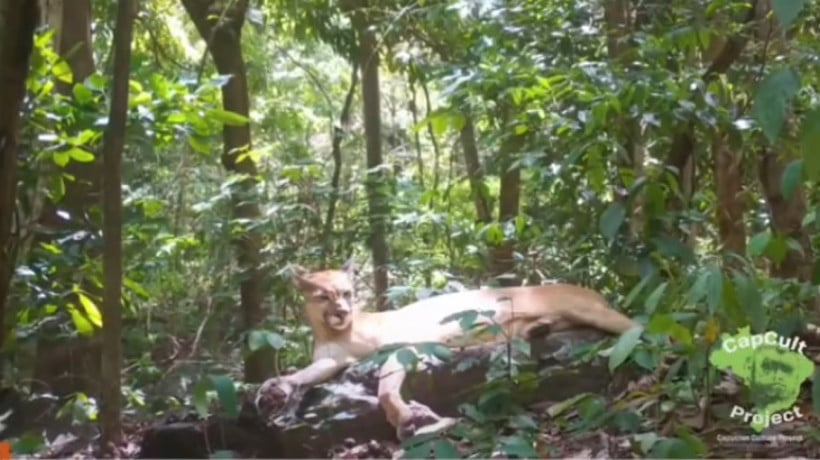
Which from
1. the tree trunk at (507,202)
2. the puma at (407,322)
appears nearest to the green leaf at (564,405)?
the puma at (407,322)

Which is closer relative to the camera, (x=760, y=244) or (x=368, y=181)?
(x=760, y=244)

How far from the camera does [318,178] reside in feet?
4.71

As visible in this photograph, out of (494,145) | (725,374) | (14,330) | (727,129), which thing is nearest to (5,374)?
(14,330)

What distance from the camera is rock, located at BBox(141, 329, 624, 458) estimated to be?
121 centimetres

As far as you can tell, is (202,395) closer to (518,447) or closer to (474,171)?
(518,447)

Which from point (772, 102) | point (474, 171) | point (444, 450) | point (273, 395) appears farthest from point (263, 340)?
point (772, 102)

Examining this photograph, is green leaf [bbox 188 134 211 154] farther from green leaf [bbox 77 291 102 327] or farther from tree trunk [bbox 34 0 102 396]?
green leaf [bbox 77 291 102 327]

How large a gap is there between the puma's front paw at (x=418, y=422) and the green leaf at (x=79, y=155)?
0.55 m

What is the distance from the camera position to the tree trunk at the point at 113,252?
1.21m

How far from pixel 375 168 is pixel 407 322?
0.26 metres

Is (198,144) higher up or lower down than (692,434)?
higher up

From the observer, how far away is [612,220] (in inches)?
51.0

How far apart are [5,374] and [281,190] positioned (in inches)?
17.8

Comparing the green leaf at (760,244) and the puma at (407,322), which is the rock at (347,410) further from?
the green leaf at (760,244)
